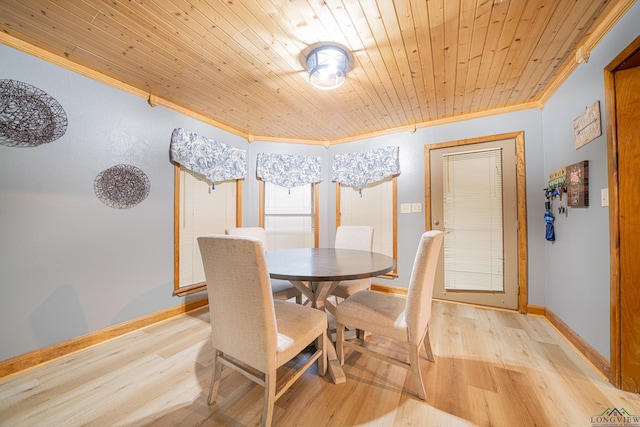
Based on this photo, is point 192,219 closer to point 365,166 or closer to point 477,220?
point 365,166

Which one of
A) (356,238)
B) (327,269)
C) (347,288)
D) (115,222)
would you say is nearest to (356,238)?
(356,238)

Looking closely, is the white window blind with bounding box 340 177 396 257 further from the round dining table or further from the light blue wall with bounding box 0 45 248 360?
the light blue wall with bounding box 0 45 248 360

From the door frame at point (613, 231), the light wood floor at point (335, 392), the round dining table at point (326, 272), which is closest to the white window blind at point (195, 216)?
the light wood floor at point (335, 392)

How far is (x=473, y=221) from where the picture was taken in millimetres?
2803


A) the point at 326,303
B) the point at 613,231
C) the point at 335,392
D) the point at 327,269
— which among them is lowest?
the point at 335,392

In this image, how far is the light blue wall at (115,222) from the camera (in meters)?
1.60

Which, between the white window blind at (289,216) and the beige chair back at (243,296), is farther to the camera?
the white window blind at (289,216)

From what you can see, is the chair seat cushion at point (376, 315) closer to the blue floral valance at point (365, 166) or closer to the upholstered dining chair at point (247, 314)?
the upholstered dining chair at point (247, 314)

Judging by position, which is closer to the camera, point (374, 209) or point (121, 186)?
point (121, 186)

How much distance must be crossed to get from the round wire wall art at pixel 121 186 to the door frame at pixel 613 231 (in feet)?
11.6

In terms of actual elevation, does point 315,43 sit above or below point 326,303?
above

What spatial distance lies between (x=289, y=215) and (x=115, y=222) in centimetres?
206

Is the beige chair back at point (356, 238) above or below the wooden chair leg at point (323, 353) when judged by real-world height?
above

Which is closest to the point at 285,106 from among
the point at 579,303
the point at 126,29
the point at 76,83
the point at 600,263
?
the point at 126,29
